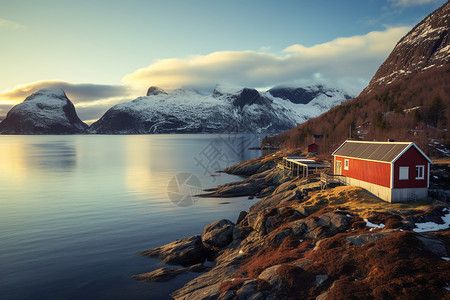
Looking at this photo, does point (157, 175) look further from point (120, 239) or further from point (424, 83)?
point (424, 83)

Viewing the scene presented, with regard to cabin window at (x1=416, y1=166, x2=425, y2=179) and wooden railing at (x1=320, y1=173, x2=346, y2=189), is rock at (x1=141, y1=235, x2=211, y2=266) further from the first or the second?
cabin window at (x1=416, y1=166, x2=425, y2=179)

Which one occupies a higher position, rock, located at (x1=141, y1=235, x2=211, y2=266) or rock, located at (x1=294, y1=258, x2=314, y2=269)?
rock, located at (x1=294, y1=258, x2=314, y2=269)

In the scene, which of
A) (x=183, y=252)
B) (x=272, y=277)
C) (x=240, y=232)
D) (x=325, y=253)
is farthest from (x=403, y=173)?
(x=183, y=252)

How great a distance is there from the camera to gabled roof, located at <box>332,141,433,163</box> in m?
30.6

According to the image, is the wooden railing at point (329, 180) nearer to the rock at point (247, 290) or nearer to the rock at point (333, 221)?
the rock at point (333, 221)

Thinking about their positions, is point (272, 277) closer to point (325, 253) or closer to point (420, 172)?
point (325, 253)

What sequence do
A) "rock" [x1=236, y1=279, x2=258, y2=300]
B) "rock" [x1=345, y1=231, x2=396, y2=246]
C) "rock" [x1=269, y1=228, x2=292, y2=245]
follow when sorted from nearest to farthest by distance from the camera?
"rock" [x1=236, y1=279, x2=258, y2=300] < "rock" [x1=345, y1=231, x2=396, y2=246] < "rock" [x1=269, y1=228, x2=292, y2=245]

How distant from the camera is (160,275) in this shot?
929 inches

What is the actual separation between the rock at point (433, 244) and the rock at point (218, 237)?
56.8 feet

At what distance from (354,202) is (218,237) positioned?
52.4ft

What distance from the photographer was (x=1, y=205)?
159 feet

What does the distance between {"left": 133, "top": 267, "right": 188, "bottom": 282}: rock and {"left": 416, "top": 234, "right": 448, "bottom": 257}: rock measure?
1888 cm

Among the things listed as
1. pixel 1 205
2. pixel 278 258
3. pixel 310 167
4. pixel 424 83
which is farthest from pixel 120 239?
pixel 424 83

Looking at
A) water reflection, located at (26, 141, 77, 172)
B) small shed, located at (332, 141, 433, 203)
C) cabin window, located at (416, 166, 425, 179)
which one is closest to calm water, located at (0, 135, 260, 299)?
small shed, located at (332, 141, 433, 203)
